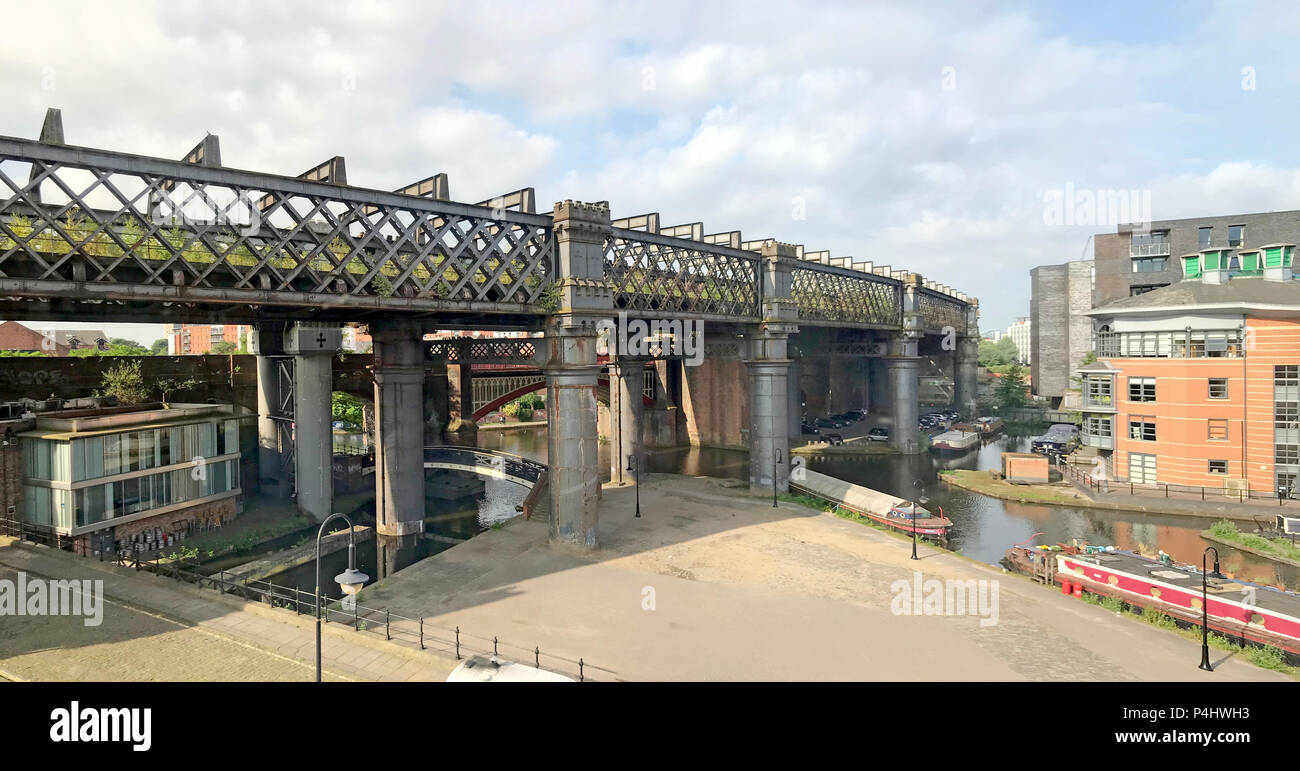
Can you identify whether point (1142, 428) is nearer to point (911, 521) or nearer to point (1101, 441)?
point (1101, 441)

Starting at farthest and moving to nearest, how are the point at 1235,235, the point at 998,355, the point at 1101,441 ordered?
the point at 998,355, the point at 1235,235, the point at 1101,441

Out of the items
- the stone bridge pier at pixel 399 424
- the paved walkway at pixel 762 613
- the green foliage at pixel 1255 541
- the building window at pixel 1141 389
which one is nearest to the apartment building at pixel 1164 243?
the building window at pixel 1141 389

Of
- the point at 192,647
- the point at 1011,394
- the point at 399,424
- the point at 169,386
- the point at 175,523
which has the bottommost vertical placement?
the point at 175,523

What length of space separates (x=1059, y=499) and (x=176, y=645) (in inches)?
1747

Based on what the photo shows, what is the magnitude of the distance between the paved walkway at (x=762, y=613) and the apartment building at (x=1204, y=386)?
2323 cm

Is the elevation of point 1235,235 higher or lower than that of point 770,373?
higher

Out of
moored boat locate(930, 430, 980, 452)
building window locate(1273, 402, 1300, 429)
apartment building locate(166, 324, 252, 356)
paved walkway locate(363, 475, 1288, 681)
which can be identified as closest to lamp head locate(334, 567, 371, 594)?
paved walkway locate(363, 475, 1288, 681)

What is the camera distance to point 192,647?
15.9 m

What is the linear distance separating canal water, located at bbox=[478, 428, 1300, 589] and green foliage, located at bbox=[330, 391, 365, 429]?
3128 centimetres

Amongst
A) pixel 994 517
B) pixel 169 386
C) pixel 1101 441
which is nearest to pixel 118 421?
pixel 169 386

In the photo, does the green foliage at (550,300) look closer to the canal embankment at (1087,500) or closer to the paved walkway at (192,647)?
the paved walkway at (192,647)

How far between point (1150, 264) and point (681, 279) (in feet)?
158

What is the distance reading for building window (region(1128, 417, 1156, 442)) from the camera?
135 ft

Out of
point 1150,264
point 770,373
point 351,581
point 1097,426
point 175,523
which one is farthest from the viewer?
point 1150,264
